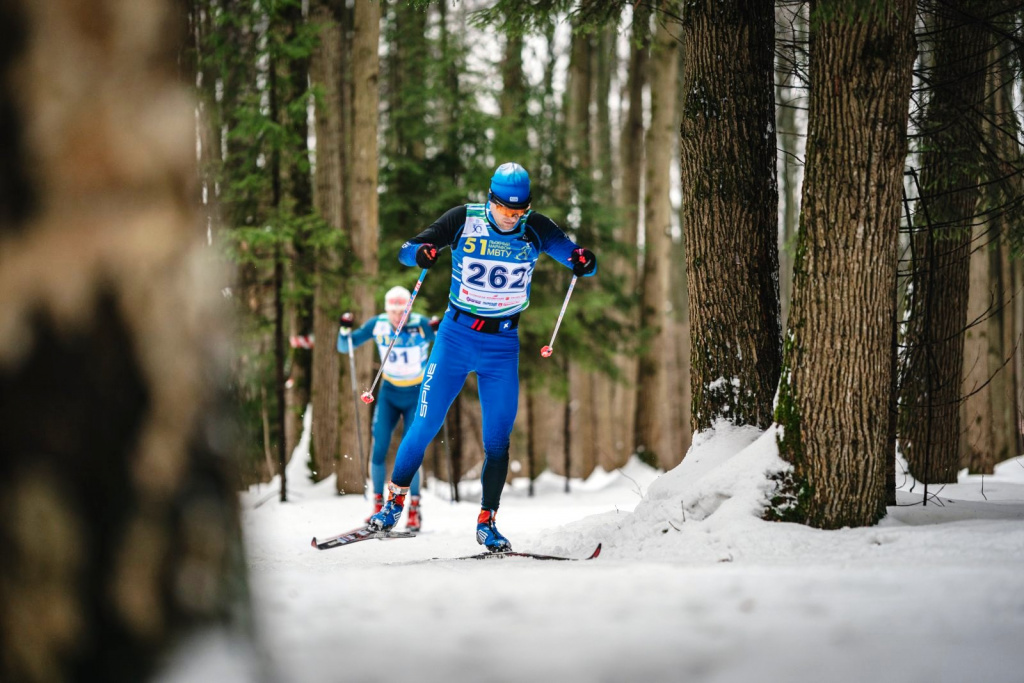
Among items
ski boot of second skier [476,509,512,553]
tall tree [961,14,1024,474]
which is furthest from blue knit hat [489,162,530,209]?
tall tree [961,14,1024,474]

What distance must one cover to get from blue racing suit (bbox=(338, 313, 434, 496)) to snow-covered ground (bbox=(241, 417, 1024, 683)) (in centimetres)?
468

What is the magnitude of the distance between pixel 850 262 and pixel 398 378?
17.2ft

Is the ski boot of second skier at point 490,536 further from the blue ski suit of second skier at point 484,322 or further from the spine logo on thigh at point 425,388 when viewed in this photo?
the spine logo on thigh at point 425,388

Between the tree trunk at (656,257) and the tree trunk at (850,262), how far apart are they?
34.9 feet

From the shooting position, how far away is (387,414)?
854cm

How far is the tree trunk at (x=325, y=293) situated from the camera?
446 inches

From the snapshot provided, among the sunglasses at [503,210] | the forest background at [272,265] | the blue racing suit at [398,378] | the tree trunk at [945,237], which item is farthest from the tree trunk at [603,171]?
the sunglasses at [503,210]

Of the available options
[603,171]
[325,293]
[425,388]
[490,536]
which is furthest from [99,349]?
[603,171]

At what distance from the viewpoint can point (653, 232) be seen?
1501 centimetres

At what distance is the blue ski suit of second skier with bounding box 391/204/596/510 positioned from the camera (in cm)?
528

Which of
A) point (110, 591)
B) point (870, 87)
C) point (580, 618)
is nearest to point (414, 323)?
point (870, 87)

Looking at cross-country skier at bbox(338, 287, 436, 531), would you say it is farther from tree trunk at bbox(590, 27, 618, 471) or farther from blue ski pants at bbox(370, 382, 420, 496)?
tree trunk at bbox(590, 27, 618, 471)

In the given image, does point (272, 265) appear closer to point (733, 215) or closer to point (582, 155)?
point (733, 215)

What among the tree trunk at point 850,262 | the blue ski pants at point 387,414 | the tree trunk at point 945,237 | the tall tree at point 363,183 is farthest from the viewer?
the tall tree at point 363,183
